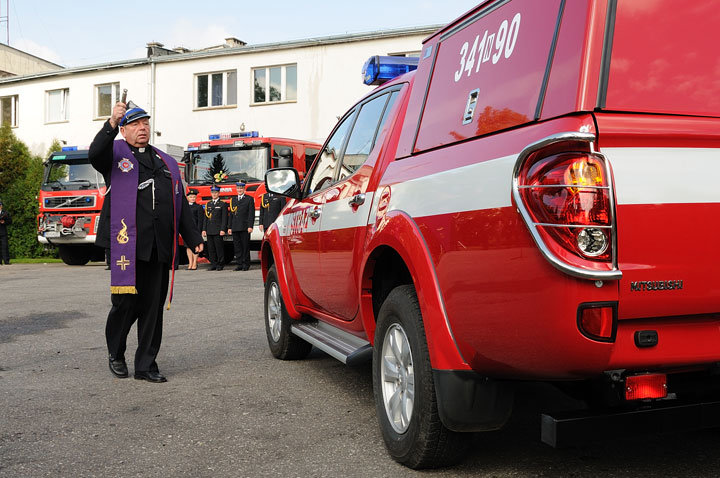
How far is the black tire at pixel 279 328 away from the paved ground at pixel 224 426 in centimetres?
10

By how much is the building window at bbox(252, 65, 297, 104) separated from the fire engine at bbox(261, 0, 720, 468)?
956 inches

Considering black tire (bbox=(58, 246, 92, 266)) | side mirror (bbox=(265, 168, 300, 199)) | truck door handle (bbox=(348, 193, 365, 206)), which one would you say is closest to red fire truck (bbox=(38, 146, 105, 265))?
black tire (bbox=(58, 246, 92, 266))

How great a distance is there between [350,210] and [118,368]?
242cm

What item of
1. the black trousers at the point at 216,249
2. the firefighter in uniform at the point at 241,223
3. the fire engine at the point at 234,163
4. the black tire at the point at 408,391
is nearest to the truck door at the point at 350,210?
the black tire at the point at 408,391

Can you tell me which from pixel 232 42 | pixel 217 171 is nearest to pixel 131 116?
pixel 217 171

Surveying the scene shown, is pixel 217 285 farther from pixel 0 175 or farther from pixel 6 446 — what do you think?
pixel 0 175

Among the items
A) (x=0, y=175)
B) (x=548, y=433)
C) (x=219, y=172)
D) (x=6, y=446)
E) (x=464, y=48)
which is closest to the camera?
(x=548, y=433)

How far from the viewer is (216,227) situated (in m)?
17.2

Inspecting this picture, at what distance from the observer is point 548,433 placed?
2.69 m

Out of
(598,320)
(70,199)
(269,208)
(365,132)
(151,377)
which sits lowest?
(151,377)

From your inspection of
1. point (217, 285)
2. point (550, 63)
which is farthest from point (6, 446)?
point (217, 285)

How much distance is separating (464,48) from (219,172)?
1533cm

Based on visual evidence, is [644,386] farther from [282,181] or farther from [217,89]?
[217,89]

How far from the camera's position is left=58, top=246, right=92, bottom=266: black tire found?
1966cm
